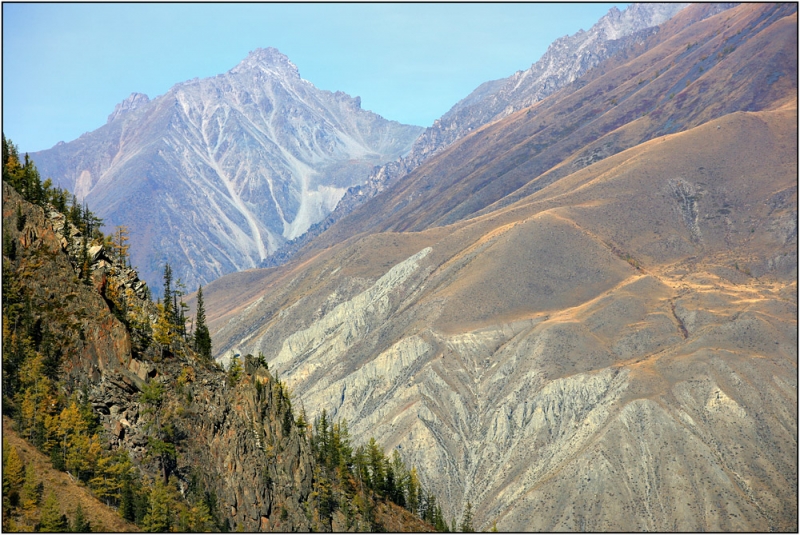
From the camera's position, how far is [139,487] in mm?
72000

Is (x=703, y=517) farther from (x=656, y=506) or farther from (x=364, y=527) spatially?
(x=364, y=527)

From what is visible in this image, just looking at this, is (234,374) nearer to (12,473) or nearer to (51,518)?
(12,473)

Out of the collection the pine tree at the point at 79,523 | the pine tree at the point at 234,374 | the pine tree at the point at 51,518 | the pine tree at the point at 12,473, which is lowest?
the pine tree at the point at 79,523

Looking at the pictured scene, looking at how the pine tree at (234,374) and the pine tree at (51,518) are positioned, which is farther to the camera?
the pine tree at (234,374)

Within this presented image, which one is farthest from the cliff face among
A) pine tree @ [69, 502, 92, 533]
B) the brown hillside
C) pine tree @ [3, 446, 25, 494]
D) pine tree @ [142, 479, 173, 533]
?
pine tree @ [69, 502, 92, 533]

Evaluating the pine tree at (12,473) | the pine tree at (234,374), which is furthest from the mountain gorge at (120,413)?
the pine tree at (234,374)

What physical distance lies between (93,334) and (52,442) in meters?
10.4

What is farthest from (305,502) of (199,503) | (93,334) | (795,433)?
(795,433)

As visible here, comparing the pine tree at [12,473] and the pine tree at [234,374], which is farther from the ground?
the pine tree at [12,473]

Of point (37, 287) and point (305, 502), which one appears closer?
point (37, 287)

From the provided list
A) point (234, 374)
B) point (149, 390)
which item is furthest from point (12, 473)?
point (234, 374)

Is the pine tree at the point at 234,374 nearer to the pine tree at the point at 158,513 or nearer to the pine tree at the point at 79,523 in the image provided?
the pine tree at the point at 158,513

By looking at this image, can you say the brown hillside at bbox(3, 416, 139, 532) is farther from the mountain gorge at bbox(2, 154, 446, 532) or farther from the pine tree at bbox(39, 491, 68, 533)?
the pine tree at bbox(39, 491, 68, 533)

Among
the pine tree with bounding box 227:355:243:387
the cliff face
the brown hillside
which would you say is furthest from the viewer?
the pine tree with bounding box 227:355:243:387
